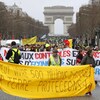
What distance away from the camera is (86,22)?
89812mm

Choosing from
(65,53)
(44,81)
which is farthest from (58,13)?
(44,81)

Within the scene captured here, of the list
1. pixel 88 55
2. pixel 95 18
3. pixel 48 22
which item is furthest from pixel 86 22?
pixel 48 22

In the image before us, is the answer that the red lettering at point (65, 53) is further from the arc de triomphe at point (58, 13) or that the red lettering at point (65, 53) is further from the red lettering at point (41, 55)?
the arc de triomphe at point (58, 13)

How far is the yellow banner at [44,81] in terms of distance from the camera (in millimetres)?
12992

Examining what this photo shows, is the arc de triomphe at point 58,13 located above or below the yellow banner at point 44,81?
above

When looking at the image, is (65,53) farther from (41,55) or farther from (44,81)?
(44,81)

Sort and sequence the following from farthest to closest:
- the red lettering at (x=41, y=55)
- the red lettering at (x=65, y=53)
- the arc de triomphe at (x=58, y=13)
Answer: the arc de triomphe at (x=58, y=13) → the red lettering at (x=41, y=55) → the red lettering at (x=65, y=53)

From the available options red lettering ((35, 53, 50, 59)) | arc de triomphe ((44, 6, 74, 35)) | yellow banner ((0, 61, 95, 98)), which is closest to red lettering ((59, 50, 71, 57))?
red lettering ((35, 53, 50, 59))

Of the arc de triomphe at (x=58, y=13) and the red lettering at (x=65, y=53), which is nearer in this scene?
the red lettering at (x=65, y=53)

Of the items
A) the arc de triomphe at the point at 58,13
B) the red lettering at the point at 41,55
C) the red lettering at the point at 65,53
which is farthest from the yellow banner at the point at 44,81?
the arc de triomphe at the point at 58,13

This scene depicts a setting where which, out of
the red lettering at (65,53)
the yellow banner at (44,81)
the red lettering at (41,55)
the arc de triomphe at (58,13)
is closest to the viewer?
the yellow banner at (44,81)

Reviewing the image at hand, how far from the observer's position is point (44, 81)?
43.5ft

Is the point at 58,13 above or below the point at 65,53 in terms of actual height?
above

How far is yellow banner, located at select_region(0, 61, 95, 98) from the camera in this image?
42.6 ft
